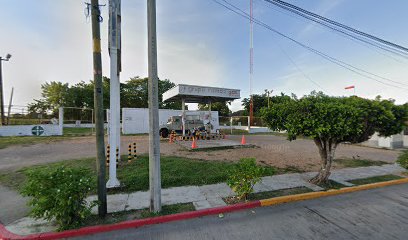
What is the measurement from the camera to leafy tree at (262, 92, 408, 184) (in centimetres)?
473

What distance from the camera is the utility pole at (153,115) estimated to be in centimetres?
385

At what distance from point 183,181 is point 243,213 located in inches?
89.9

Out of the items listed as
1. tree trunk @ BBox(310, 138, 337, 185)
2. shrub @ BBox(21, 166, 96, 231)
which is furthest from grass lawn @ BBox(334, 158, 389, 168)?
shrub @ BBox(21, 166, 96, 231)

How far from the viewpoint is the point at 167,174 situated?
20.4ft

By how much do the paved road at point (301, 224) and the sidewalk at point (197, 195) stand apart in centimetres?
67

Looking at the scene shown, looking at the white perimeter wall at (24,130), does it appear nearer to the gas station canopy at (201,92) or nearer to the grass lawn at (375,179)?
the gas station canopy at (201,92)

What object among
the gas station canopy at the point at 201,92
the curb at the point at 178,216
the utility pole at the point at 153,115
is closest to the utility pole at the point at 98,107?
the curb at the point at 178,216

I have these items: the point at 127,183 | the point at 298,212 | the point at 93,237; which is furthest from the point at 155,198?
the point at 298,212

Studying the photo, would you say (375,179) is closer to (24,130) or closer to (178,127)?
(178,127)

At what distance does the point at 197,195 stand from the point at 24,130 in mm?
20513

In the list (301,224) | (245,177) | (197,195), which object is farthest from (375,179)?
(197,195)

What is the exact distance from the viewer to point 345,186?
550 centimetres

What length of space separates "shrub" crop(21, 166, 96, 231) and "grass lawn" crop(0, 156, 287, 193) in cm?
169

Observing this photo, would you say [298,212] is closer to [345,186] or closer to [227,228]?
[227,228]
